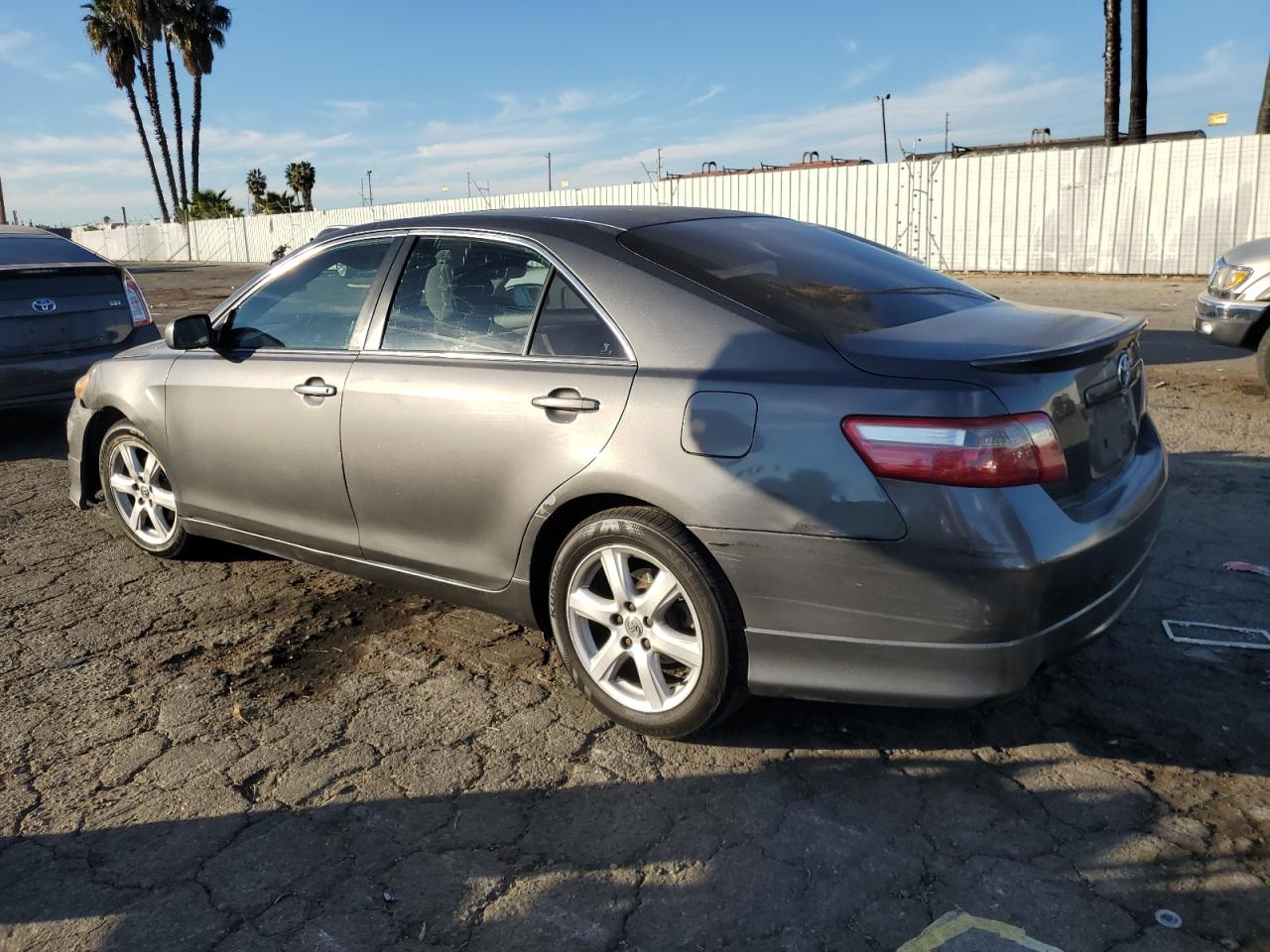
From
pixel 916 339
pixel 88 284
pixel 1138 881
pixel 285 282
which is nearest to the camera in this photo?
pixel 1138 881

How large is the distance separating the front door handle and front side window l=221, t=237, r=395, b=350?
1090 millimetres

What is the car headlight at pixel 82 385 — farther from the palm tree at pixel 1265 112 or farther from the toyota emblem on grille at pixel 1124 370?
the palm tree at pixel 1265 112

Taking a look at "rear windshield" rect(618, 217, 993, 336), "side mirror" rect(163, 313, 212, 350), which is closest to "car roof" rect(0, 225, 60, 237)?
"side mirror" rect(163, 313, 212, 350)

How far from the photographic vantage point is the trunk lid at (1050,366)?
262cm

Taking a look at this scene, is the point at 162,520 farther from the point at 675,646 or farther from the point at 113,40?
the point at 113,40

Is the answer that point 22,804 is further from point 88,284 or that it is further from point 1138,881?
point 88,284

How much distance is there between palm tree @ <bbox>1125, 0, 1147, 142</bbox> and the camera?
20.6 meters

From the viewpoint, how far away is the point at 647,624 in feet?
9.94

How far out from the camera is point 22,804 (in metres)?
2.87

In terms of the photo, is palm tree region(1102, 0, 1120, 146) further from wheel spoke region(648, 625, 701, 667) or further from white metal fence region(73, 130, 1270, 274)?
wheel spoke region(648, 625, 701, 667)

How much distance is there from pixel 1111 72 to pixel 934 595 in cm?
2230

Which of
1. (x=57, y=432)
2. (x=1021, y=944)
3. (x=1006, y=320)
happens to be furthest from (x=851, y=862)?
(x=57, y=432)

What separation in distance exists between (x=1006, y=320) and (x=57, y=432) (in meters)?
7.66

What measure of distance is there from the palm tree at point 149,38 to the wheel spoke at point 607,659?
182ft
